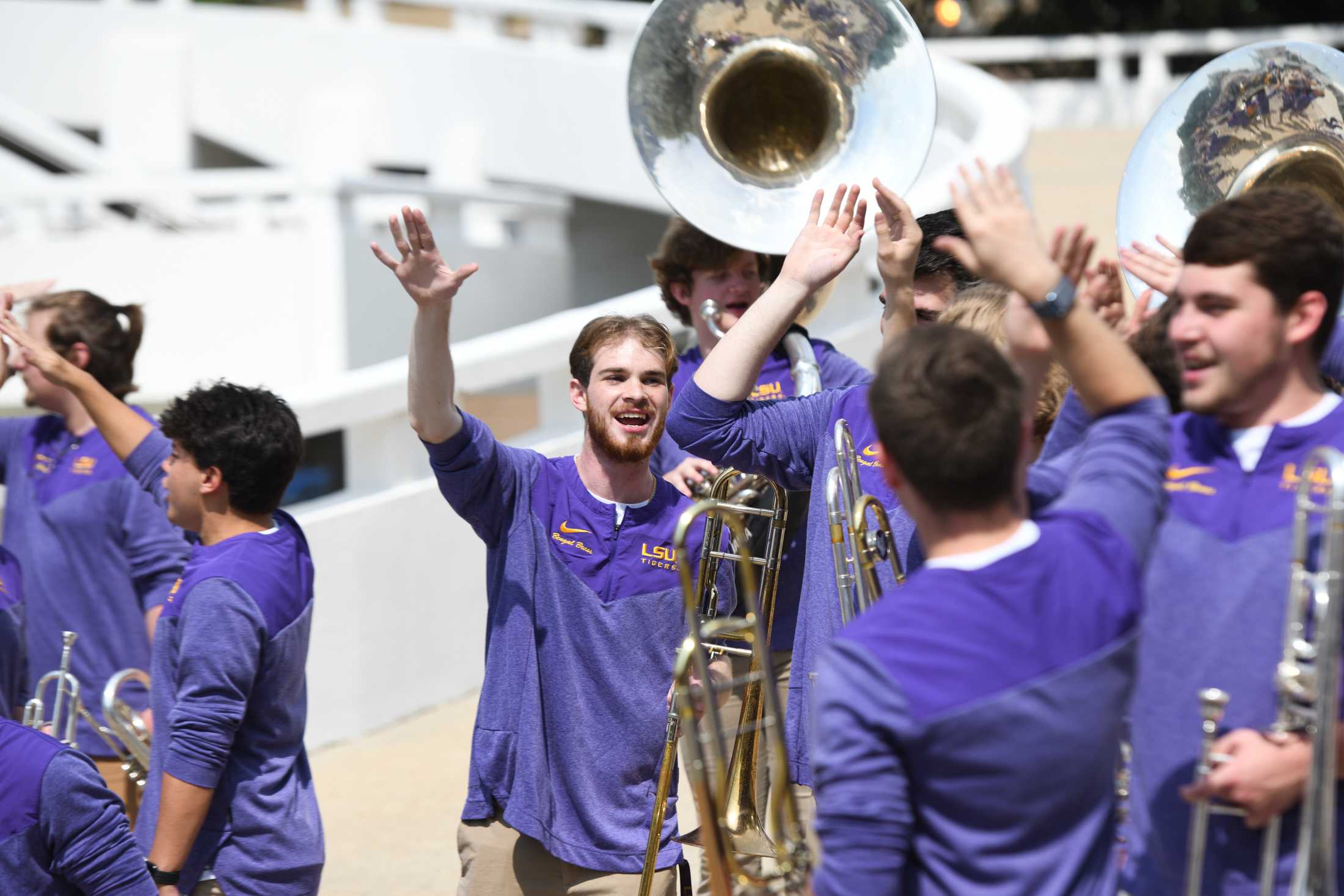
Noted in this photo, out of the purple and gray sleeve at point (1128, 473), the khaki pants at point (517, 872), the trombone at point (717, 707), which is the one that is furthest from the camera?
the khaki pants at point (517, 872)

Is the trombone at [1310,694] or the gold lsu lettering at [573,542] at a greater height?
the trombone at [1310,694]

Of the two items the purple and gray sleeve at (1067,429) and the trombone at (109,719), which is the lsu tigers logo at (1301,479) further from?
the trombone at (109,719)

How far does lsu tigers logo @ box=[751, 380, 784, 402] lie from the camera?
451 cm

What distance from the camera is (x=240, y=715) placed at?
3371 millimetres

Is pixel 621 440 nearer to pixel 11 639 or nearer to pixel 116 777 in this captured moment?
pixel 11 639

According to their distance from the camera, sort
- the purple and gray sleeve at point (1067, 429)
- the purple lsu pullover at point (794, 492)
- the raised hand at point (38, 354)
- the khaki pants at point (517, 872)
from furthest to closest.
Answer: the raised hand at point (38, 354)
the purple lsu pullover at point (794, 492)
the khaki pants at point (517, 872)
the purple and gray sleeve at point (1067, 429)

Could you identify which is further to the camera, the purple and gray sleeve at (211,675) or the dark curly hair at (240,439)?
the dark curly hair at (240,439)

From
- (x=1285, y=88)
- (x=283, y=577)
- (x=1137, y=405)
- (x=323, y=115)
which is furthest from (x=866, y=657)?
(x=323, y=115)

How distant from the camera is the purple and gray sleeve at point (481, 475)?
11.7ft

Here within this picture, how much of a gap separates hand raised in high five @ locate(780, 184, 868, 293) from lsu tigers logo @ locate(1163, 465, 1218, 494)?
967mm

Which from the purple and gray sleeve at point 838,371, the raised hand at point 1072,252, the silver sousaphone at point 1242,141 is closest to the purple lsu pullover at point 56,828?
the raised hand at point 1072,252

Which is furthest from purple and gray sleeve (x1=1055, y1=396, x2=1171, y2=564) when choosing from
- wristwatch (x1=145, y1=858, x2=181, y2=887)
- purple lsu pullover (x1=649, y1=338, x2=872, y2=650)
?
wristwatch (x1=145, y1=858, x2=181, y2=887)

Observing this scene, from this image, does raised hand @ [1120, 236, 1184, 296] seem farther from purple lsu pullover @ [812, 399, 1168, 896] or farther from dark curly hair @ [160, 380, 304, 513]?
dark curly hair @ [160, 380, 304, 513]

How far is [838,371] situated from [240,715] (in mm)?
2001
